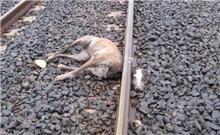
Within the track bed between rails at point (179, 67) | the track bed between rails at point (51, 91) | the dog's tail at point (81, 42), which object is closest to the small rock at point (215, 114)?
the track bed between rails at point (179, 67)

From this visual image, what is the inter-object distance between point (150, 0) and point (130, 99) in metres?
4.24

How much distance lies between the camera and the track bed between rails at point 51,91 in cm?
393

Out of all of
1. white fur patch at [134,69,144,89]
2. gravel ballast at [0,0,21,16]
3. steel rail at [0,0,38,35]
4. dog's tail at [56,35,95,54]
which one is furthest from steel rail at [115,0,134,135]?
gravel ballast at [0,0,21,16]

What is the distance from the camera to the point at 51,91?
451 cm

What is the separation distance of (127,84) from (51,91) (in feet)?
2.74

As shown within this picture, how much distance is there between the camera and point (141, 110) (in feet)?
13.3

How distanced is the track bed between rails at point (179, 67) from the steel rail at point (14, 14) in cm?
208

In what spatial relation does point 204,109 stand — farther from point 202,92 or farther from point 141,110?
point 141,110

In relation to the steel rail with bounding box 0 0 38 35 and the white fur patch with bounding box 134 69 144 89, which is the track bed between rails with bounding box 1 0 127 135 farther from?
the steel rail with bounding box 0 0 38 35

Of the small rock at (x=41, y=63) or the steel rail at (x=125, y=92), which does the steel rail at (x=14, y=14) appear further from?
the steel rail at (x=125, y=92)

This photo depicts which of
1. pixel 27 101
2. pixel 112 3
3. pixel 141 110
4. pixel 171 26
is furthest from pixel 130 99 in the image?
pixel 112 3

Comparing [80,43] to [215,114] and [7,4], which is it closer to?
[215,114]

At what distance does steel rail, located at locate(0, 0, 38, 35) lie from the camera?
22.2 ft

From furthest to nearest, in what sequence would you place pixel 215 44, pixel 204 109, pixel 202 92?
pixel 215 44 → pixel 202 92 → pixel 204 109
